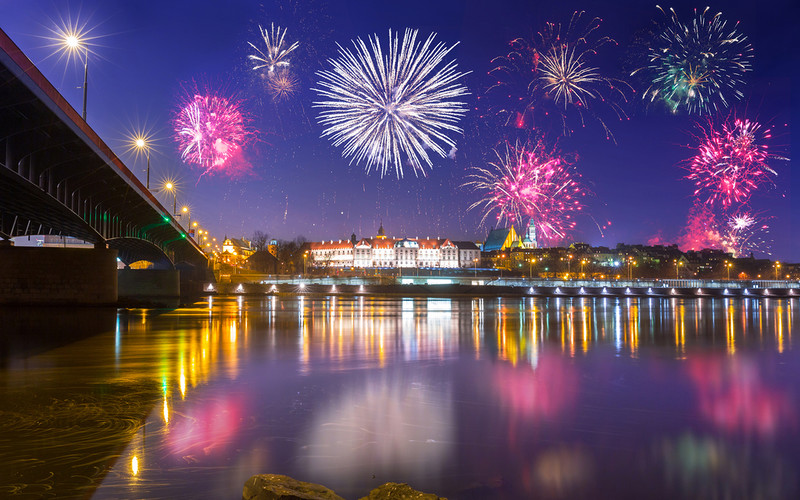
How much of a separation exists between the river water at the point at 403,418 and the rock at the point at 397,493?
445 millimetres

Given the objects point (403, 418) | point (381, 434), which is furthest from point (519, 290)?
point (381, 434)

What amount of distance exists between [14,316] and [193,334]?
1553cm

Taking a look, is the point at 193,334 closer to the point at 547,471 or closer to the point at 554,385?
the point at 554,385

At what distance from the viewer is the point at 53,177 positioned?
99.6 feet

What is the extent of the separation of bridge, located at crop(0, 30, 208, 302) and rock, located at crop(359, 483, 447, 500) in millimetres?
16091

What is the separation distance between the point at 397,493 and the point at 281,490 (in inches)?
50.7

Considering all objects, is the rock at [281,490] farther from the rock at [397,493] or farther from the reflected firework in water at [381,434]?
the reflected firework in water at [381,434]

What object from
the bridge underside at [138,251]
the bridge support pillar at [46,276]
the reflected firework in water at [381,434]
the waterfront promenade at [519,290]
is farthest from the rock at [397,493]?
the waterfront promenade at [519,290]

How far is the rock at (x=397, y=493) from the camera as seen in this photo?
6.46m

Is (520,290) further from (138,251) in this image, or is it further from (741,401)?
(741,401)

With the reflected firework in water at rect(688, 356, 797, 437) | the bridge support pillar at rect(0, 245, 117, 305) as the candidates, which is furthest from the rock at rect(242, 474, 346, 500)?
the bridge support pillar at rect(0, 245, 117, 305)

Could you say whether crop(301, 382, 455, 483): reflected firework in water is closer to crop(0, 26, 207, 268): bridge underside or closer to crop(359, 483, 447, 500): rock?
crop(359, 483, 447, 500): rock

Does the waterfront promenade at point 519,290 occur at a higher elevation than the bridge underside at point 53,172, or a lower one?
lower

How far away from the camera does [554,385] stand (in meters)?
13.6
